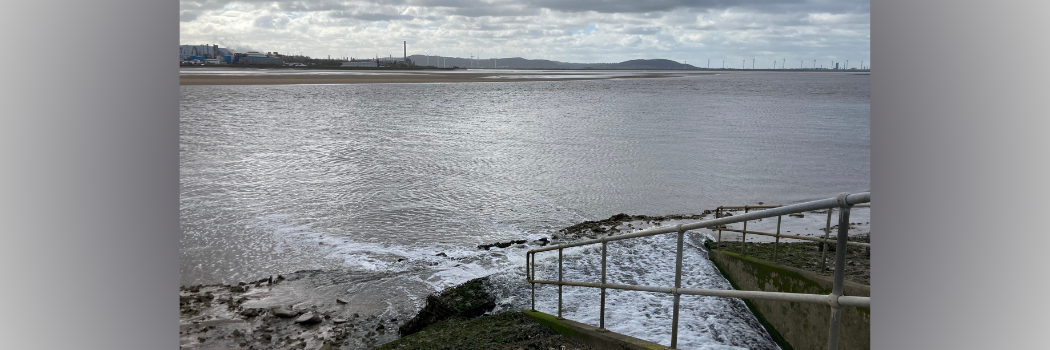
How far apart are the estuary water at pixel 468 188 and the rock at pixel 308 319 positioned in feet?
2.84

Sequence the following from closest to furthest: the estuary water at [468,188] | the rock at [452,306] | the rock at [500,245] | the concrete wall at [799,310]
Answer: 1. the concrete wall at [799,310]
2. the rock at [452,306]
3. the estuary water at [468,188]
4. the rock at [500,245]

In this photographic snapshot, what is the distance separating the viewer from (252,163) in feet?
68.8

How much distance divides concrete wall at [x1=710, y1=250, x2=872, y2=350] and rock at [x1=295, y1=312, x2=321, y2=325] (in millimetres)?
5391

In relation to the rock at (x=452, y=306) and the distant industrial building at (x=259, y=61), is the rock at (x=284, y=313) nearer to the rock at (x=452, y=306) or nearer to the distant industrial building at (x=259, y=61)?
the rock at (x=452, y=306)

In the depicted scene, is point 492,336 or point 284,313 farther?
point 284,313

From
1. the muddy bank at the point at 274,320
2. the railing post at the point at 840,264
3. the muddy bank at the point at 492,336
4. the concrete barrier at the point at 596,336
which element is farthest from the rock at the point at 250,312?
the railing post at the point at 840,264

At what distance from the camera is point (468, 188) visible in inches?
674

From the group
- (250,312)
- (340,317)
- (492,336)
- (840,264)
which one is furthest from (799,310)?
(250,312)

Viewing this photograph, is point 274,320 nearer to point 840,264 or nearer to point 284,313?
point 284,313

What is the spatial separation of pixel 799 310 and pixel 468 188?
1253cm

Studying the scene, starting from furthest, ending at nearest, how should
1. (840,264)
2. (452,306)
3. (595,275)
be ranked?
(595,275) < (452,306) < (840,264)

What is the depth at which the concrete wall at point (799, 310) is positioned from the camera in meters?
4.43

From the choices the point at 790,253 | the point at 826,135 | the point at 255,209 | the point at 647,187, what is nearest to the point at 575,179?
the point at 647,187

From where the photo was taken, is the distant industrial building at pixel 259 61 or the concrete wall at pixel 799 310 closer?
the concrete wall at pixel 799 310
